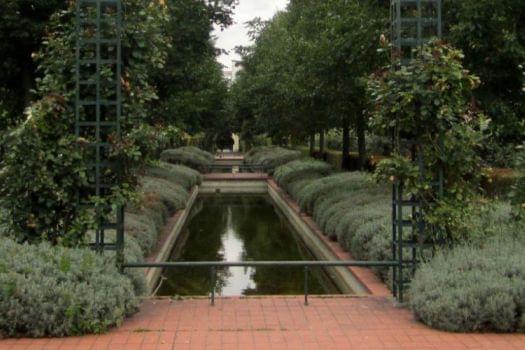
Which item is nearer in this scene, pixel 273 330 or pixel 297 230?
pixel 273 330

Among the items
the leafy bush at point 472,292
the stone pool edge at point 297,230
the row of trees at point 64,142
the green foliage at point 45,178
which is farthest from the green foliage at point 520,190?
the green foliage at point 45,178

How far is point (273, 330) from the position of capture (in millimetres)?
6332

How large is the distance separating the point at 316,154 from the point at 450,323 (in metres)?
33.0

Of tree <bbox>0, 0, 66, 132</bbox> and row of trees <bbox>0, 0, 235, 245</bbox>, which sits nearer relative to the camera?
row of trees <bbox>0, 0, 235, 245</bbox>

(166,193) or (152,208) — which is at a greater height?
(166,193)

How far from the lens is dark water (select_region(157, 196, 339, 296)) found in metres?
11.8

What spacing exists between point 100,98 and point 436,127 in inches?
144

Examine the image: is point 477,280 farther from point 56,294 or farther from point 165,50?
point 165,50

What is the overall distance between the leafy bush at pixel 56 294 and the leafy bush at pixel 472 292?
9.73 feet

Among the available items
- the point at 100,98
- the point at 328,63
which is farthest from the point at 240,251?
the point at 100,98

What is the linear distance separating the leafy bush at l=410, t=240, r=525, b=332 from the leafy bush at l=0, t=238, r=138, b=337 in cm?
296

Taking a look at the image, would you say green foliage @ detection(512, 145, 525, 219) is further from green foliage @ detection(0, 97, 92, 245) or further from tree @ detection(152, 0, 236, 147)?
tree @ detection(152, 0, 236, 147)

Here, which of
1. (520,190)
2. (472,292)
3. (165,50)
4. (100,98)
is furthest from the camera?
A: (165,50)

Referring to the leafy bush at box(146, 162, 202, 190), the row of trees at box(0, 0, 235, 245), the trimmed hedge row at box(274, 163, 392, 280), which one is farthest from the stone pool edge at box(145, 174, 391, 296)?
the row of trees at box(0, 0, 235, 245)
